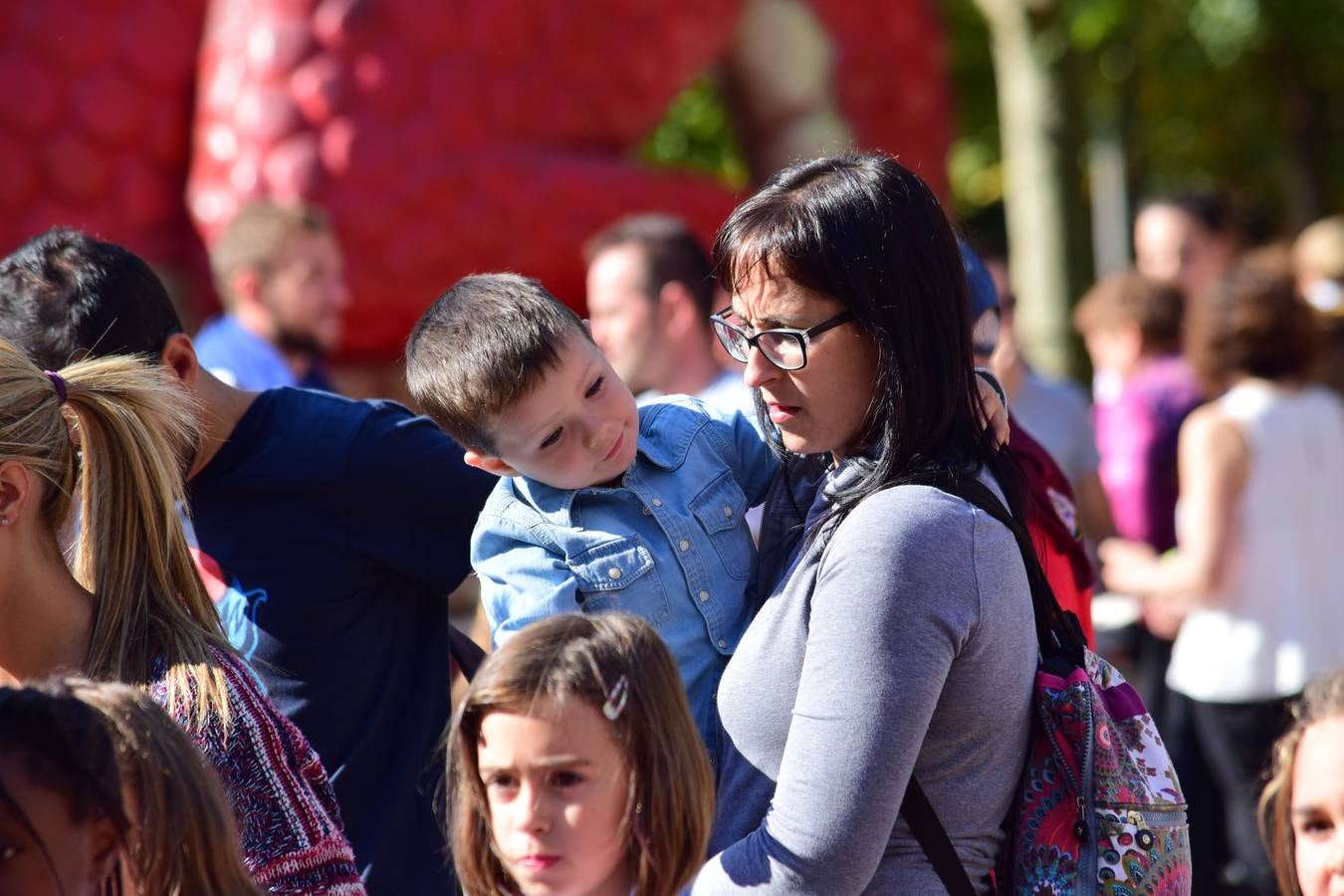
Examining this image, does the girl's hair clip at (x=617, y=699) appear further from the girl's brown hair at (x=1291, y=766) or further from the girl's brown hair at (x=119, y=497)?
the girl's brown hair at (x=1291, y=766)

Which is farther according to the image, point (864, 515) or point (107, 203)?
point (107, 203)

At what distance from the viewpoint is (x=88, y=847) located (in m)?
1.60

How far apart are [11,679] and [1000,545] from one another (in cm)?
126

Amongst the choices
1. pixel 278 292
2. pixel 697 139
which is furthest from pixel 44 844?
pixel 697 139

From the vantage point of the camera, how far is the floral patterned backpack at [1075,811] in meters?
1.72

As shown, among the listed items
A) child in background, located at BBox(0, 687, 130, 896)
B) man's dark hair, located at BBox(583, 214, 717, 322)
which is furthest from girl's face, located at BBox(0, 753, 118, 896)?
man's dark hair, located at BBox(583, 214, 717, 322)

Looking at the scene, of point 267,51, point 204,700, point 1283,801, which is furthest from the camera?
point 267,51

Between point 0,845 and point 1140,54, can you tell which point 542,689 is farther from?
point 1140,54

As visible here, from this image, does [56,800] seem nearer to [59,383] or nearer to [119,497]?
[119,497]

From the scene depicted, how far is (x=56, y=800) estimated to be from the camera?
158 cm

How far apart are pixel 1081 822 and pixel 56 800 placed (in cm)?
111

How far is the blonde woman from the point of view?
1.86m

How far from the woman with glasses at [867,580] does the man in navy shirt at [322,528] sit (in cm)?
65

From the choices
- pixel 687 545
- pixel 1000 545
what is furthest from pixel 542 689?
pixel 1000 545
